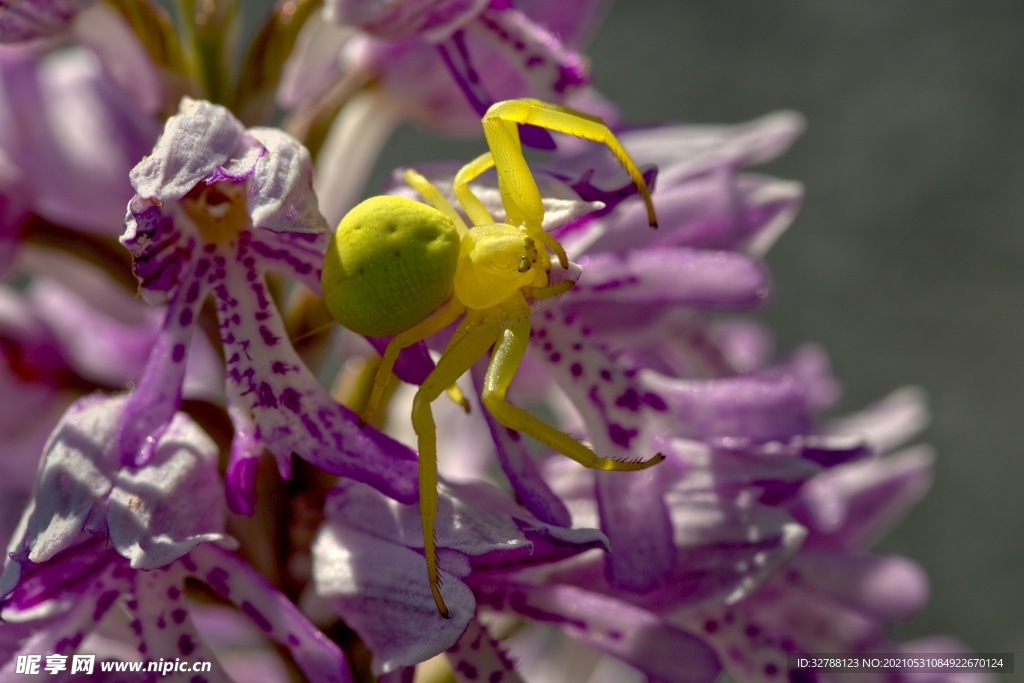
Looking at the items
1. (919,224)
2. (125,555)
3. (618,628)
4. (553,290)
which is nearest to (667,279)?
(553,290)

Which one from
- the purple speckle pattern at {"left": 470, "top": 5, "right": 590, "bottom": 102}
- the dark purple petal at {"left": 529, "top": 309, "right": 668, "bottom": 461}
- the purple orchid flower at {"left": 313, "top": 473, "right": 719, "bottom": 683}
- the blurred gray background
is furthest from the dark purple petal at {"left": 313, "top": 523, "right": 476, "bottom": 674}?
the blurred gray background

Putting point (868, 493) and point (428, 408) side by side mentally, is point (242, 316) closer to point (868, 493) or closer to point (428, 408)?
point (428, 408)

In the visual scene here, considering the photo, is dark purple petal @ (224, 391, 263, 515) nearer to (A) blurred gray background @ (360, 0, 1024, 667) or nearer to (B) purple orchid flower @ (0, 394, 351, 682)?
(B) purple orchid flower @ (0, 394, 351, 682)

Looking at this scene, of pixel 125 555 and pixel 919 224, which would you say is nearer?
pixel 125 555

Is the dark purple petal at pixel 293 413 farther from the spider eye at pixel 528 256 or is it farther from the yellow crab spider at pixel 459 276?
the spider eye at pixel 528 256

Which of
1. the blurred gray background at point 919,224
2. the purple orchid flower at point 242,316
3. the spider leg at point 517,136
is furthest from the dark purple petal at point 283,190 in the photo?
the blurred gray background at point 919,224

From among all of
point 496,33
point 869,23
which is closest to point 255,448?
point 496,33

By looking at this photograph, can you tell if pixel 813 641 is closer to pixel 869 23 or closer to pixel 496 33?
pixel 496 33
